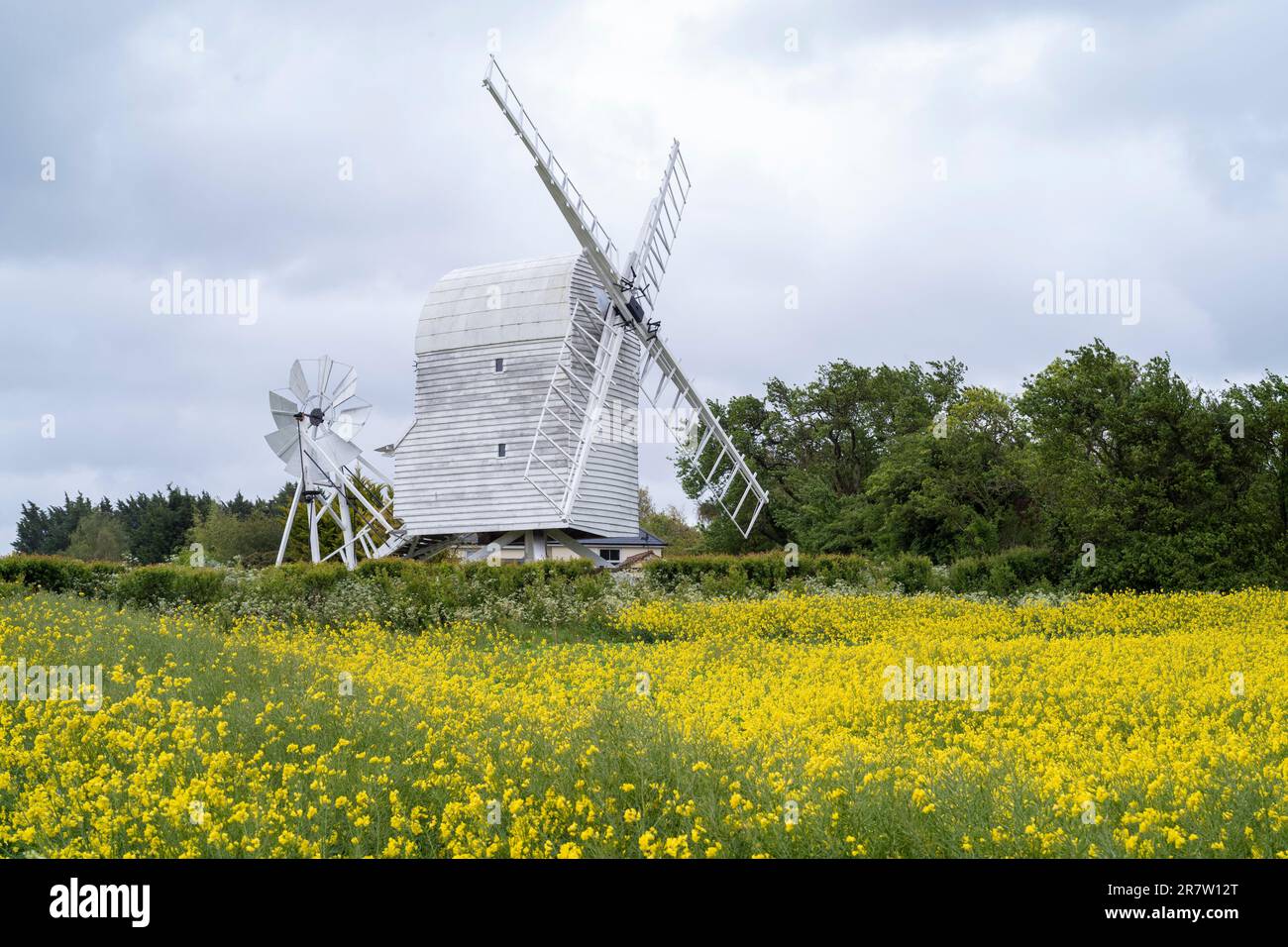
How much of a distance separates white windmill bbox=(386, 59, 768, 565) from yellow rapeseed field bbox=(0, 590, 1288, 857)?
1653cm

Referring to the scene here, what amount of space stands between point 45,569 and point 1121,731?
18.5m

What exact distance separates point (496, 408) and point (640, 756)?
23342 mm

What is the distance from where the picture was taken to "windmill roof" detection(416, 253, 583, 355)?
94.0ft

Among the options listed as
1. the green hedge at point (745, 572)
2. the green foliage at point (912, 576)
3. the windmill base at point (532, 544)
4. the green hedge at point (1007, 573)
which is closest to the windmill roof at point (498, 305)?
the windmill base at point (532, 544)

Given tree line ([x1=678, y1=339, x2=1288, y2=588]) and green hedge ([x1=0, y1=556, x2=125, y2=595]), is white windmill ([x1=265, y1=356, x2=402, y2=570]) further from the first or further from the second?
tree line ([x1=678, y1=339, x2=1288, y2=588])

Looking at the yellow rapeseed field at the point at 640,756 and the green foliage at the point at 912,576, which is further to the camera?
the green foliage at the point at 912,576

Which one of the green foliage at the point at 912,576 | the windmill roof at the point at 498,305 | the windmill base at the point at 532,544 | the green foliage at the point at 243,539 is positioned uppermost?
the windmill roof at the point at 498,305

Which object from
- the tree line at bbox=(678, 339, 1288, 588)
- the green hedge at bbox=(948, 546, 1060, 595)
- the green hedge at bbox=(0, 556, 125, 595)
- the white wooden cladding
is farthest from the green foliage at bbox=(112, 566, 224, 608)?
the tree line at bbox=(678, 339, 1288, 588)

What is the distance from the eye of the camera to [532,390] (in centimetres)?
2866

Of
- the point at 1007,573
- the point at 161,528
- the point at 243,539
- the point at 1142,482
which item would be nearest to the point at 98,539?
the point at 161,528

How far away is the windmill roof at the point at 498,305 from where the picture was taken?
28.6 meters

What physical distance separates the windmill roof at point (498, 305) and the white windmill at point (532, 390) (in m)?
0.03

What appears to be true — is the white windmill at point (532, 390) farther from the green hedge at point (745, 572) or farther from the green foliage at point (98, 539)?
the green foliage at point (98, 539)
